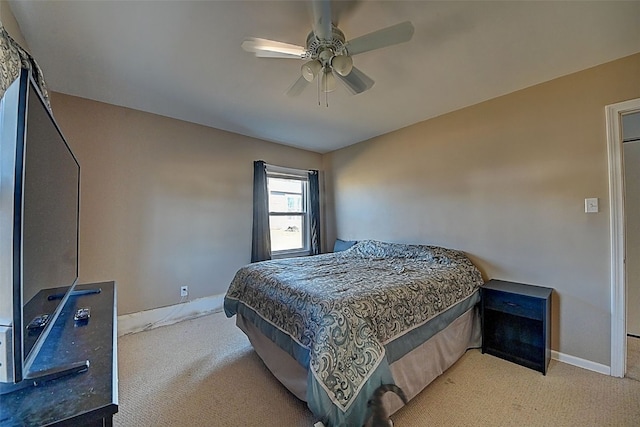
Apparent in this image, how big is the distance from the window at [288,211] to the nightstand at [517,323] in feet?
9.28

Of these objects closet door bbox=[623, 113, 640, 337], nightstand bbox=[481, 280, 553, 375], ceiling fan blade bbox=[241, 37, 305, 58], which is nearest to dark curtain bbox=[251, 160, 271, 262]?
ceiling fan blade bbox=[241, 37, 305, 58]

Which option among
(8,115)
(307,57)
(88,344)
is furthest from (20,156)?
(307,57)

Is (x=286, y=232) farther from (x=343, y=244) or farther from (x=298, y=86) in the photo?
(x=298, y=86)

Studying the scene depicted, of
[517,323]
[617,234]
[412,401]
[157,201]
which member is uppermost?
[157,201]

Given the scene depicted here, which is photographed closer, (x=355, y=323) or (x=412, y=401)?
(x=355, y=323)

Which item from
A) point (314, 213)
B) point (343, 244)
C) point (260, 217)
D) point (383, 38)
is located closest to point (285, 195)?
point (314, 213)

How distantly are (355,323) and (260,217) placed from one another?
266 centimetres

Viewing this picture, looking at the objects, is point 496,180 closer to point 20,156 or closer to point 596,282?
point 596,282

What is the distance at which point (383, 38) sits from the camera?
1534 mm

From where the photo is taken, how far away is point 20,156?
684 millimetres

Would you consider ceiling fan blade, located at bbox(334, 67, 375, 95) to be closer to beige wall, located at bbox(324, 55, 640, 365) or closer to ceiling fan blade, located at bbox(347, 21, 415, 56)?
ceiling fan blade, located at bbox(347, 21, 415, 56)

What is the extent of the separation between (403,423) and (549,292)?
65.6 inches

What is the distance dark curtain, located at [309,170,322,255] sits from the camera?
456cm

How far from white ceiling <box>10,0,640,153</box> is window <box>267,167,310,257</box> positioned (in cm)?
151
